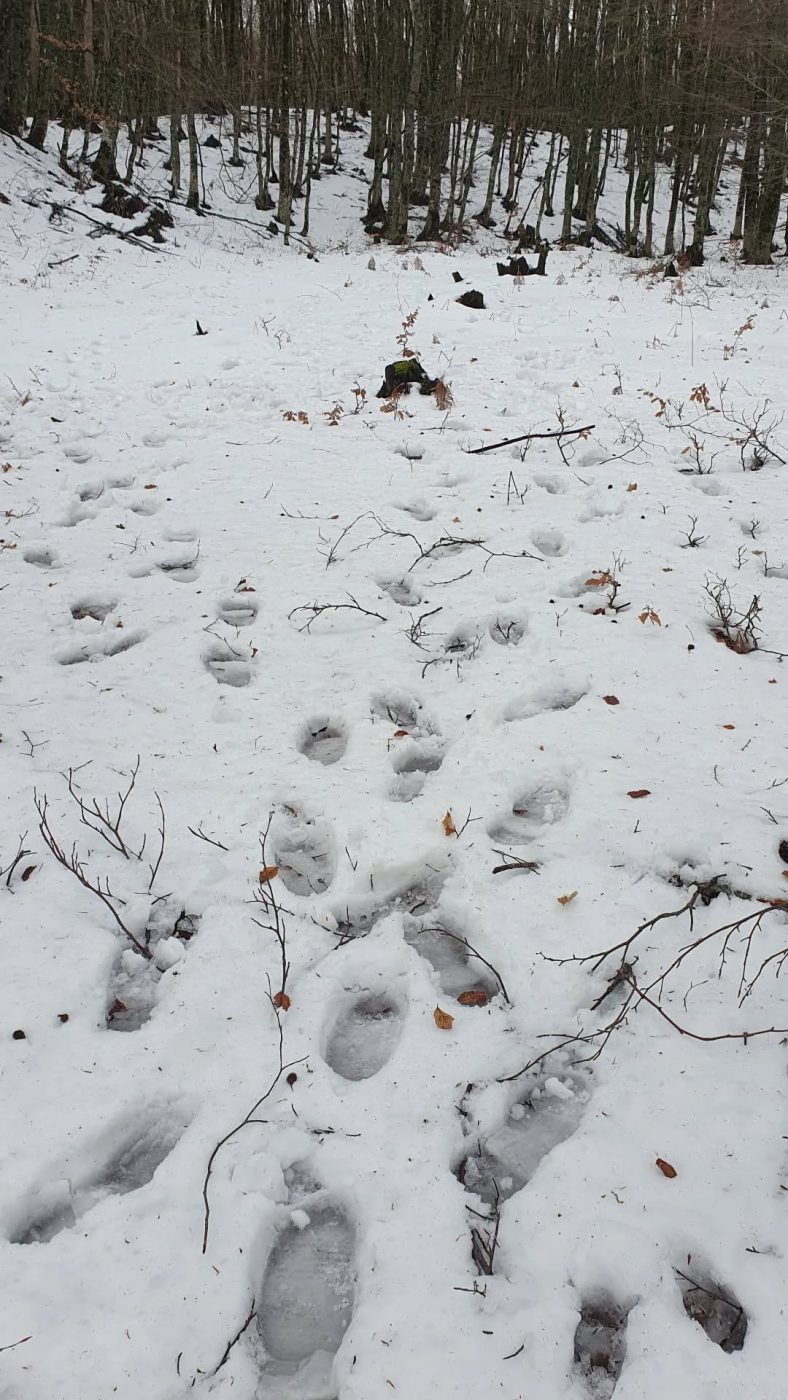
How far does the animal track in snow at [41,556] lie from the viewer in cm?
425

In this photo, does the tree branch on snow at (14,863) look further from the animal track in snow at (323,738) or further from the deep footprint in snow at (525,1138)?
the deep footprint in snow at (525,1138)

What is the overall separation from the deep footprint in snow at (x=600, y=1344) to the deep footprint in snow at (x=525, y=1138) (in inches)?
10.5

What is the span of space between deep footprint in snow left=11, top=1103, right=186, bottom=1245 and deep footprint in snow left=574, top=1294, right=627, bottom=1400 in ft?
3.36

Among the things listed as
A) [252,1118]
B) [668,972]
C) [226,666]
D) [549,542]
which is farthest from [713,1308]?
[549,542]

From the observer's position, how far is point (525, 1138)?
186cm

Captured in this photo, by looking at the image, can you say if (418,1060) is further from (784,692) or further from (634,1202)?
(784,692)

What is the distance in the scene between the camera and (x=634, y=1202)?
65.1 inches

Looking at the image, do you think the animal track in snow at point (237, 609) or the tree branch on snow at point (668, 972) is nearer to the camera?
the tree branch on snow at point (668, 972)

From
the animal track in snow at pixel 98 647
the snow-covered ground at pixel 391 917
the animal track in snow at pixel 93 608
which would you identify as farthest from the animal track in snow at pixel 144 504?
the animal track in snow at pixel 98 647

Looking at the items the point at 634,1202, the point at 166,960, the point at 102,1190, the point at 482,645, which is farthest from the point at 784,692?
the point at 102,1190

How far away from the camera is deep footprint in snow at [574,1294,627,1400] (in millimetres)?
1451

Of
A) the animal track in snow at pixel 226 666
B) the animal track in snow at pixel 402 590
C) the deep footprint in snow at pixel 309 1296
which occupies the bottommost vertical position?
the deep footprint in snow at pixel 309 1296

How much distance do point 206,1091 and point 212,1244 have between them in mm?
352

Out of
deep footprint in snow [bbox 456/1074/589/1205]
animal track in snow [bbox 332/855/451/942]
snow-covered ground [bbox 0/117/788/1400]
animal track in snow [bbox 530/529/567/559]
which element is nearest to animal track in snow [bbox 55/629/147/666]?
A: snow-covered ground [bbox 0/117/788/1400]
